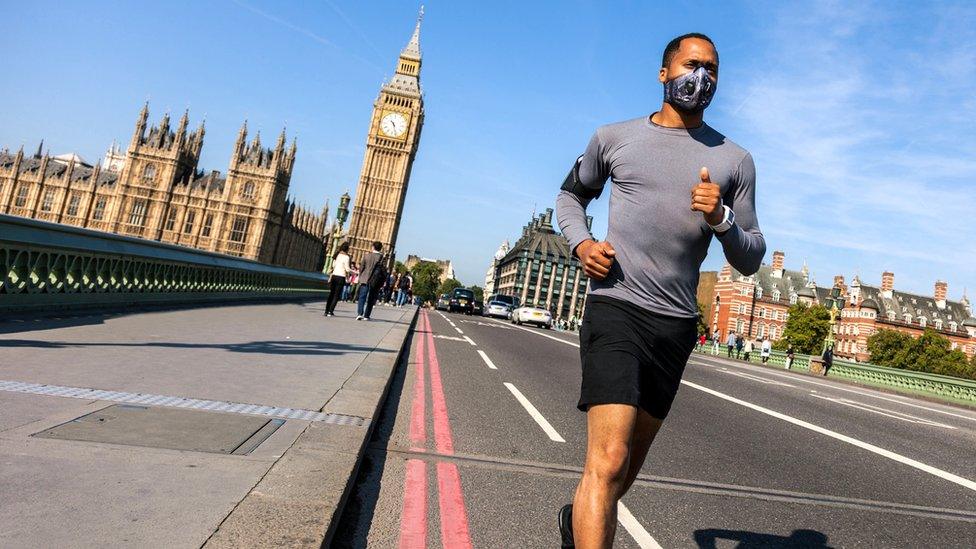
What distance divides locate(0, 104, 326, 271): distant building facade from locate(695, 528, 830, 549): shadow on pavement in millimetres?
94474

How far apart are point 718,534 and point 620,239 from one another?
1.98 m

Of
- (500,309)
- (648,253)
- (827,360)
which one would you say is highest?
(827,360)

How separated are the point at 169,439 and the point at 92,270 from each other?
25.3 feet

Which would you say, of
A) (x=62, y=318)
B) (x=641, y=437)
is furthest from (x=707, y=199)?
(x=62, y=318)

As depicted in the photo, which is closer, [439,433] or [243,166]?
[439,433]

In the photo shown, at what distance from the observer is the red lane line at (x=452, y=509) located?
315cm

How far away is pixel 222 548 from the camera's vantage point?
7.64ft

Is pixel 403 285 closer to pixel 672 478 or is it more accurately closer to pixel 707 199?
pixel 672 478

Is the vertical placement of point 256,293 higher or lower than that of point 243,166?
lower

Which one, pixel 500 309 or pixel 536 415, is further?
pixel 500 309

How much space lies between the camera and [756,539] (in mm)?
3598

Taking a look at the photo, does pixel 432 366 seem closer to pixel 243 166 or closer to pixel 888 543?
pixel 888 543

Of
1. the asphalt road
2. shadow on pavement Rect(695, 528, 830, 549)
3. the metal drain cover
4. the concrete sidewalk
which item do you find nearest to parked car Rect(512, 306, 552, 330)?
the asphalt road

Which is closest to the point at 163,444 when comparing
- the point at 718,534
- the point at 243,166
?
the point at 718,534
